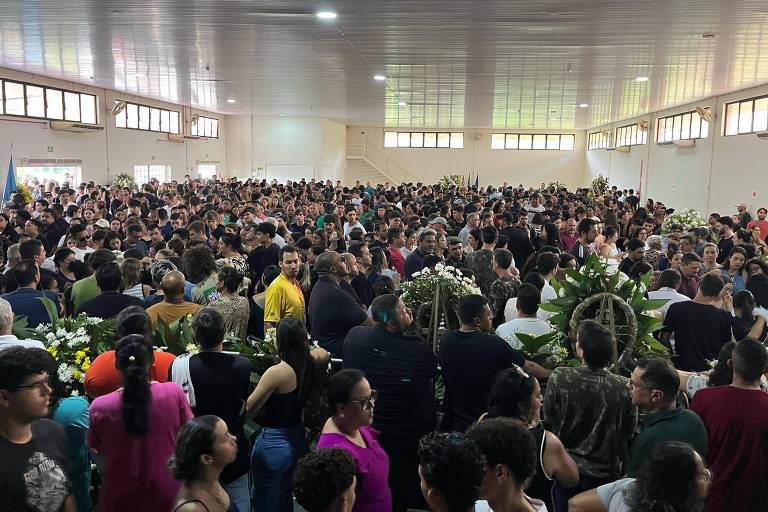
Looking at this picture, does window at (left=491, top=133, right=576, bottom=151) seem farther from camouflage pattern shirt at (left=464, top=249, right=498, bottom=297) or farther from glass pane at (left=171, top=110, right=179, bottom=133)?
camouflage pattern shirt at (left=464, top=249, right=498, bottom=297)

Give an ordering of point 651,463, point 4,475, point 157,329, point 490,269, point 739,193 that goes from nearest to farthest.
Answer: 1. point 651,463
2. point 4,475
3. point 157,329
4. point 490,269
5. point 739,193

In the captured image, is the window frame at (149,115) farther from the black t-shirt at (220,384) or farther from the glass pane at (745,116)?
the black t-shirt at (220,384)

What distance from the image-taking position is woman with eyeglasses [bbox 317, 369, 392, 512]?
3.13 m

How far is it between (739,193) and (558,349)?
13.8 meters

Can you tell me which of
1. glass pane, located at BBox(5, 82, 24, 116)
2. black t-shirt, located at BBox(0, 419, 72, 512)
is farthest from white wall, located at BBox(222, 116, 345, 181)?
black t-shirt, located at BBox(0, 419, 72, 512)

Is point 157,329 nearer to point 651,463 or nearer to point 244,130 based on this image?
point 651,463

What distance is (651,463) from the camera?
2.38 m

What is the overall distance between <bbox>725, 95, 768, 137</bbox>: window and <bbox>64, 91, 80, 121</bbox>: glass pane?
663 inches

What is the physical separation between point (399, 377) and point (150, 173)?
20.7m

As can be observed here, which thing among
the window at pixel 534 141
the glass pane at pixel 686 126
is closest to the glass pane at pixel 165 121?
the window at pixel 534 141

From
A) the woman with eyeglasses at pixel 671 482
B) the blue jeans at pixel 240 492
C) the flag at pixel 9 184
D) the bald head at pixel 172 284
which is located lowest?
the blue jeans at pixel 240 492

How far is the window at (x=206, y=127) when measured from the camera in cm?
2614

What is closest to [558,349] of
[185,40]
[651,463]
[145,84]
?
[651,463]

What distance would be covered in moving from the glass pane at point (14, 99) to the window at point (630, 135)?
63.3 ft
